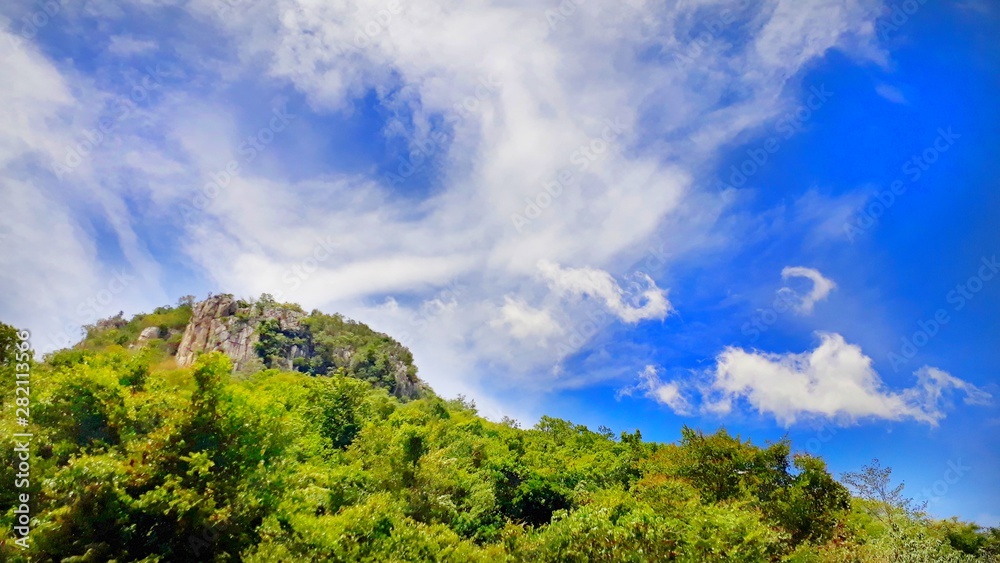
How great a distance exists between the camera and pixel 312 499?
23031 mm

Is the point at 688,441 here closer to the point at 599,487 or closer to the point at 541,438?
the point at 599,487

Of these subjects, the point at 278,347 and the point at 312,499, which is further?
the point at 278,347

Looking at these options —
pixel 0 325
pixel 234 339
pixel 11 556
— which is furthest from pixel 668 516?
pixel 234 339

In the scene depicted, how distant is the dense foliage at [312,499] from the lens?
57.3ft

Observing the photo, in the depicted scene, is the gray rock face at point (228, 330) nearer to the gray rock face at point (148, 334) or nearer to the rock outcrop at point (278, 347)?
the rock outcrop at point (278, 347)

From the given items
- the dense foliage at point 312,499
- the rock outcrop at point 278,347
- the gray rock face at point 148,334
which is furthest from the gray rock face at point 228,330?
the dense foliage at point 312,499

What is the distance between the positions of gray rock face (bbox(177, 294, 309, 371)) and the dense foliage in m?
81.8

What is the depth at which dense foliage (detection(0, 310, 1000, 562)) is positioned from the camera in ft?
57.3

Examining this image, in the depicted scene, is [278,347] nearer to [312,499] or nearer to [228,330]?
[228,330]

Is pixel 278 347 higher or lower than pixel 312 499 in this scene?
higher

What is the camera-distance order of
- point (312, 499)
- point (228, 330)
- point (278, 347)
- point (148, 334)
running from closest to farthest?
point (312, 499)
point (228, 330)
point (278, 347)
point (148, 334)

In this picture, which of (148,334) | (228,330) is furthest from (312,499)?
(148,334)

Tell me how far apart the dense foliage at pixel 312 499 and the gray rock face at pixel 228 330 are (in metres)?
81.8

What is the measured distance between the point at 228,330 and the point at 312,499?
104 m
